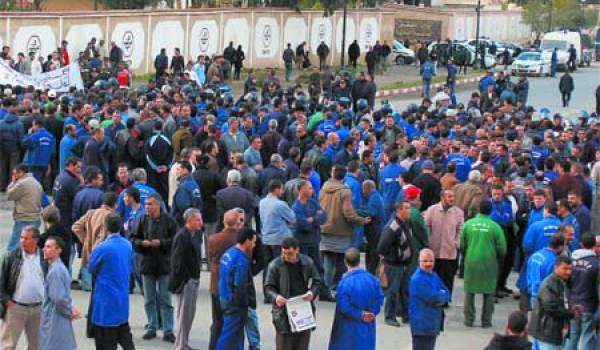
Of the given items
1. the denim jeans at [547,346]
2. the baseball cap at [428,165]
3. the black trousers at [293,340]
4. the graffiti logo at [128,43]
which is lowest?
the denim jeans at [547,346]

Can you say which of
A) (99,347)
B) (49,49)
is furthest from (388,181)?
(49,49)

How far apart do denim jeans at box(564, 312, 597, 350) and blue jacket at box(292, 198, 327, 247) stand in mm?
3881

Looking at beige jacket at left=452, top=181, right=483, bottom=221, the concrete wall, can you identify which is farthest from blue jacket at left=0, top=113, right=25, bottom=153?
the concrete wall

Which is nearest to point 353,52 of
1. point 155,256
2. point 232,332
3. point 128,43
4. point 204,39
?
point 204,39

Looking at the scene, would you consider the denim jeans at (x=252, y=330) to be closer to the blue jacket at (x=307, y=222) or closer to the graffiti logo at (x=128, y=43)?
the blue jacket at (x=307, y=222)

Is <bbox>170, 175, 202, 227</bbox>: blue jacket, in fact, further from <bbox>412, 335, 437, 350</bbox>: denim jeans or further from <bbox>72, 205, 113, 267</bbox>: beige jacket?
<bbox>412, 335, 437, 350</bbox>: denim jeans

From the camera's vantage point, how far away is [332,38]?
2301 inches

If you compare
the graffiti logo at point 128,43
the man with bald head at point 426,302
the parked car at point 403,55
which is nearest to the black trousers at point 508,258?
the man with bald head at point 426,302

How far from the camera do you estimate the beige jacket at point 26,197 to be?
17.0 meters

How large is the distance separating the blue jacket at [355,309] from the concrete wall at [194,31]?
28062mm

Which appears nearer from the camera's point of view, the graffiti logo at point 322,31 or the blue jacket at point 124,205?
the blue jacket at point 124,205

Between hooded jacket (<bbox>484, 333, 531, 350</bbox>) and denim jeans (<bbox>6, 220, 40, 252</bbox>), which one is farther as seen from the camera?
denim jeans (<bbox>6, 220, 40, 252</bbox>)

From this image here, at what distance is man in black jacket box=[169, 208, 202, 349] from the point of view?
48.0 ft

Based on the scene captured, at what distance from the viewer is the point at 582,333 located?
14.6m
